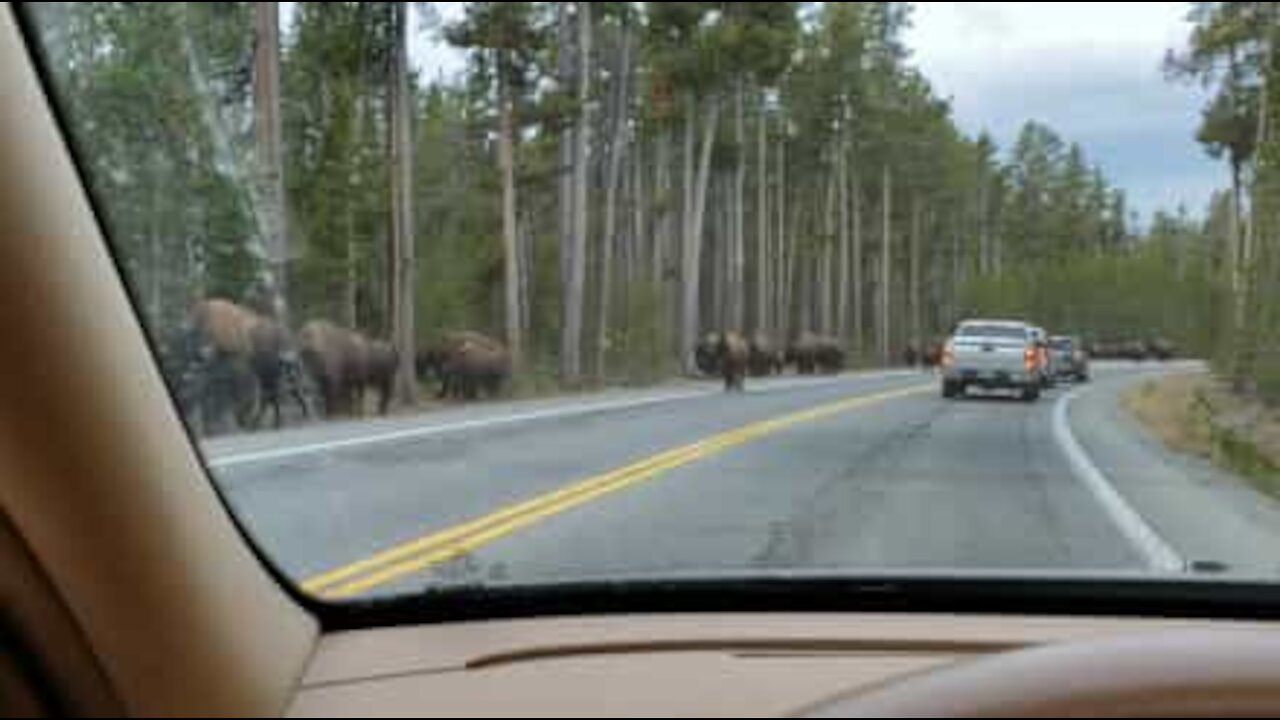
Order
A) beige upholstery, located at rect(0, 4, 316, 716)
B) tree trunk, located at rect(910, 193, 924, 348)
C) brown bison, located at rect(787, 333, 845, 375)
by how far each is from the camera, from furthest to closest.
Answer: brown bison, located at rect(787, 333, 845, 375), tree trunk, located at rect(910, 193, 924, 348), beige upholstery, located at rect(0, 4, 316, 716)

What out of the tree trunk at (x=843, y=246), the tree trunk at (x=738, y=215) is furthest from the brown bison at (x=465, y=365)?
the tree trunk at (x=738, y=215)

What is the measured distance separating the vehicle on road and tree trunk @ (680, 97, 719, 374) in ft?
146

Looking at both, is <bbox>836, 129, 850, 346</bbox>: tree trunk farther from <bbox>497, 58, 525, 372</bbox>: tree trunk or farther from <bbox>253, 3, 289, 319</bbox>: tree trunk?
<bbox>497, 58, 525, 372</bbox>: tree trunk

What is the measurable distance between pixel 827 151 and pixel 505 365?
815 inches

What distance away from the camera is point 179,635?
2246 mm

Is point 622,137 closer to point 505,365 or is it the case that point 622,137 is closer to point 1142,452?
point 505,365

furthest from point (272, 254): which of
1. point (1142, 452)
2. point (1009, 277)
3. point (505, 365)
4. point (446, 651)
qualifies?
point (505, 365)

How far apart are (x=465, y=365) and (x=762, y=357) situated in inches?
648

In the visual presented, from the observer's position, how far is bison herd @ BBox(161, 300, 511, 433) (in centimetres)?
472

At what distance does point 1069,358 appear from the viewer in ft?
23.0

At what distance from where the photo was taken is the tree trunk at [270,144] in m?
5.40

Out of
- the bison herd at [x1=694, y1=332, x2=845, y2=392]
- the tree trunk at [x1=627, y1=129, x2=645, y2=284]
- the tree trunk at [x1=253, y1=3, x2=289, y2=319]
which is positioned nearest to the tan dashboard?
the tree trunk at [x1=253, y1=3, x2=289, y2=319]

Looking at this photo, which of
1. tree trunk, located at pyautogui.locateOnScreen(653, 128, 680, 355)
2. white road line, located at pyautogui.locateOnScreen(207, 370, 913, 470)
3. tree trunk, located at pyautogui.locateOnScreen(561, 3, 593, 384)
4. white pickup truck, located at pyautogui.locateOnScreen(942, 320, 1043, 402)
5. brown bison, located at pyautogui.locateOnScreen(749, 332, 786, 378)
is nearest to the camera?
white pickup truck, located at pyautogui.locateOnScreen(942, 320, 1043, 402)

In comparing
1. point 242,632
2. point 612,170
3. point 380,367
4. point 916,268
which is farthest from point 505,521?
point 612,170
